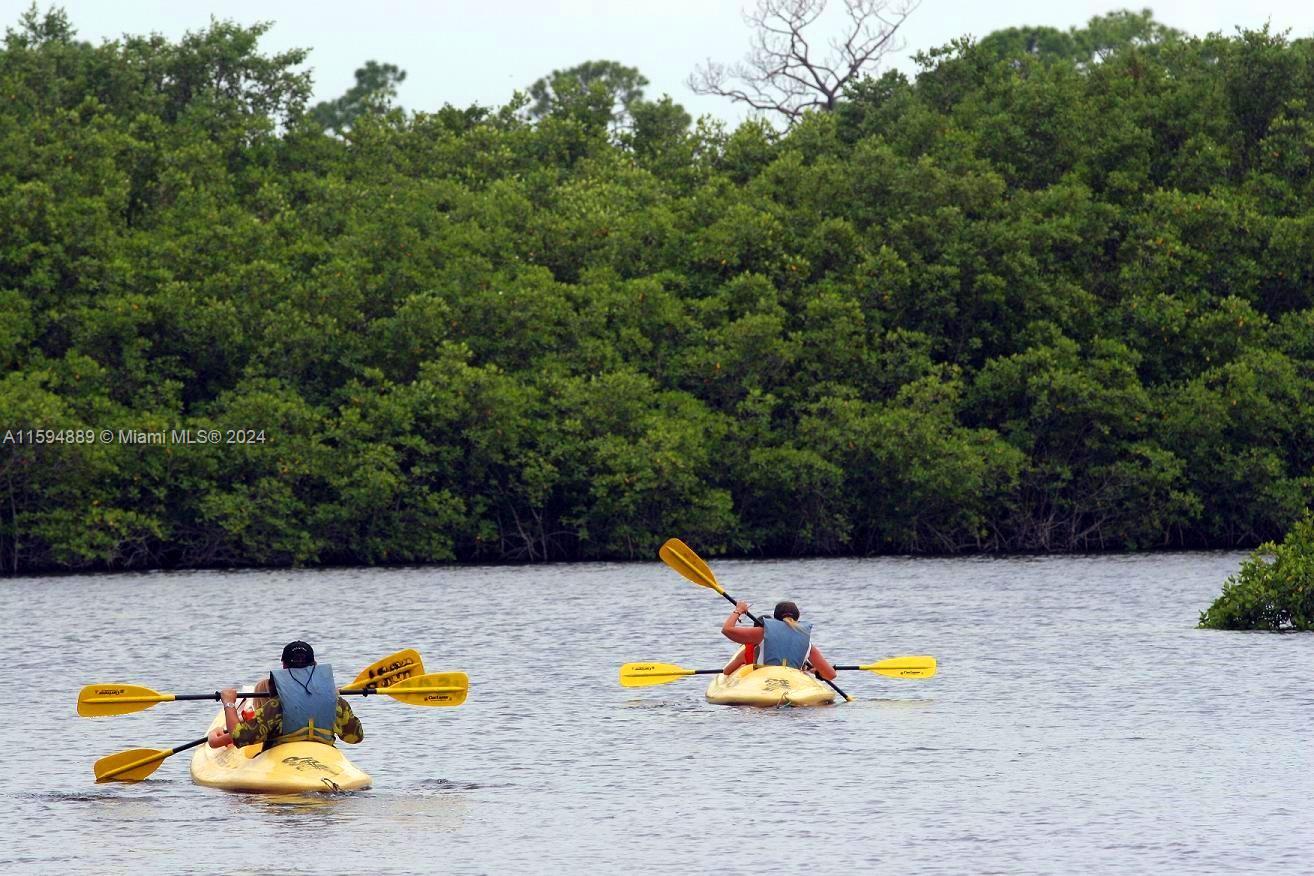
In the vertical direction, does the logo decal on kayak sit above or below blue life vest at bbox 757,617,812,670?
below

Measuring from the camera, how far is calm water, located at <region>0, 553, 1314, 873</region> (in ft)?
66.1

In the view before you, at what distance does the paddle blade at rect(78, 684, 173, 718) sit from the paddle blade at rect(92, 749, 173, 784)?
772 millimetres

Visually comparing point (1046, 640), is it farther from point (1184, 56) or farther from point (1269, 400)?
point (1184, 56)

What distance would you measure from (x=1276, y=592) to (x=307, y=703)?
22030 mm

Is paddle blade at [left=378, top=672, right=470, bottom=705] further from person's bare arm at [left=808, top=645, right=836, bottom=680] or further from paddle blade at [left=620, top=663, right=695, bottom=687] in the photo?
person's bare arm at [left=808, top=645, right=836, bottom=680]

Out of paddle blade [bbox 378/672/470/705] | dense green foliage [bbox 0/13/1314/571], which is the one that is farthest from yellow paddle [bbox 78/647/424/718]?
dense green foliage [bbox 0/13/1314/571]

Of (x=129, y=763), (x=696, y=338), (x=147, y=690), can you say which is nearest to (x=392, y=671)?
(x=147, y=690)

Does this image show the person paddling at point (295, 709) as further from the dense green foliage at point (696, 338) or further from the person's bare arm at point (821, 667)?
the dense green foliage at point (696, 338)

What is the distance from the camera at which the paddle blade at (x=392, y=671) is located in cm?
2417

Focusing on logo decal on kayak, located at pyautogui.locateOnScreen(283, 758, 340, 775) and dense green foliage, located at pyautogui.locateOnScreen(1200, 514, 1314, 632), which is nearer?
logo decal on kayak, located at pyautogui.locateOnScreen(283, 758, 340, 775)

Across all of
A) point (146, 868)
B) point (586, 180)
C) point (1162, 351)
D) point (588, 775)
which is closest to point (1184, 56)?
point (1162, 351)

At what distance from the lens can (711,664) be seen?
36.5 metres

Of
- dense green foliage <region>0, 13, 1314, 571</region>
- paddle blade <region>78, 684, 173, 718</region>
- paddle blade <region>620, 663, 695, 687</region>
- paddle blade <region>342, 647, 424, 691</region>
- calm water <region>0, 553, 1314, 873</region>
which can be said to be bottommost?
calm water <region>0, 553, 1314, 873</region>

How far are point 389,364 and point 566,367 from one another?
5.10 metres
